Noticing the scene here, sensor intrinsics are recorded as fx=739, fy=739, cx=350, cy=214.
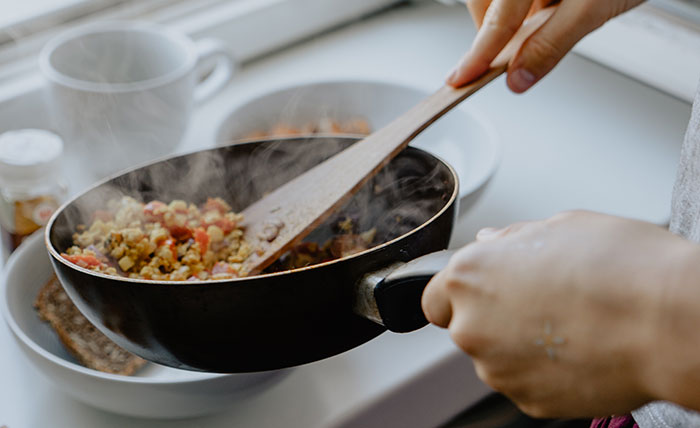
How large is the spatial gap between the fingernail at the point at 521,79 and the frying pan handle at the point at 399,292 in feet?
0.85

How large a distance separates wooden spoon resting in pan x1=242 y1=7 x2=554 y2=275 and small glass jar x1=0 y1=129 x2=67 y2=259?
21 cm

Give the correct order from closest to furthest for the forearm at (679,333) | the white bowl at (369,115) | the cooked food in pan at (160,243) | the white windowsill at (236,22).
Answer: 1. the forearm at (679,333)
2. the cooked food in pan at (160,243)
3. the white bowl at (369,115)
4. the white windowsill at (236,22)

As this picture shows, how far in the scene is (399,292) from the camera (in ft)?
1.51

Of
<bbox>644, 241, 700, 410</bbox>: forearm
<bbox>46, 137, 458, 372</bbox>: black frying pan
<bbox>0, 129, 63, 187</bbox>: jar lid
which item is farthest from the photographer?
<bbox>0, 129, 63, 187</bbox>: jar lid

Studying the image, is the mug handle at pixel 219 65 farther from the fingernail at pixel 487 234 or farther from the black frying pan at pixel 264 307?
the fingernail at pixel 487 234

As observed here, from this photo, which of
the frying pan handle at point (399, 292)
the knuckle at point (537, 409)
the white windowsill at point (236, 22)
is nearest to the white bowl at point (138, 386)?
the frying pan handle at point (399, 292)

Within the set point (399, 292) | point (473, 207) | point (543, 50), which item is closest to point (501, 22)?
point (543, 50)

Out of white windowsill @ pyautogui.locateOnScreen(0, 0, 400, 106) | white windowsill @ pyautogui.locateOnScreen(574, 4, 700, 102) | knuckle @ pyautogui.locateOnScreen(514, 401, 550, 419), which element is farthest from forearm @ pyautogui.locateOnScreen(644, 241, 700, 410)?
white windowsill @ pyautogui.locateOnScreen(0, 0, 400, 106)

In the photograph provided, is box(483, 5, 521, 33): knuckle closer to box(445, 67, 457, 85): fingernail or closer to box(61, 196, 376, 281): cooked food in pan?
box(445, 67, 457, 85): fingernail

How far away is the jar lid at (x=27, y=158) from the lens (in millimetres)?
706

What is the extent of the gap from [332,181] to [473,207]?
0.21 metres

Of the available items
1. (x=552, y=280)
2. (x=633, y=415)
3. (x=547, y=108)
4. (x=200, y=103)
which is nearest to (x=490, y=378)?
(x=552, y=280)

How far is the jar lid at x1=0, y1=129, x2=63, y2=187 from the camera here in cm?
71

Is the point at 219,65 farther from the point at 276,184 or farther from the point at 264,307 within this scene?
the point at 264,307
